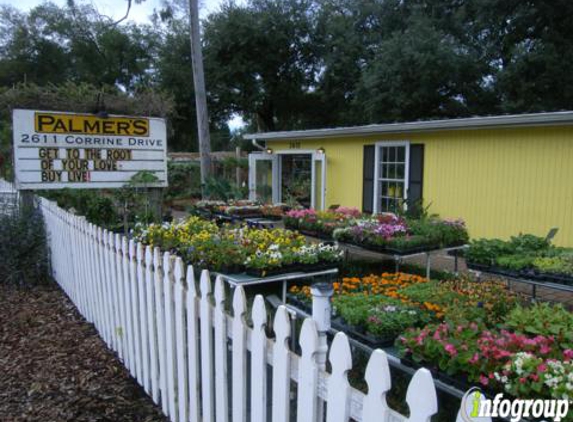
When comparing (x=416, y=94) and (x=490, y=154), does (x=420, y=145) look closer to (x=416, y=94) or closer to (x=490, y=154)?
(x=490, y=154)

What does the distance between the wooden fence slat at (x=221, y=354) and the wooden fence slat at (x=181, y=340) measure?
1.21ft

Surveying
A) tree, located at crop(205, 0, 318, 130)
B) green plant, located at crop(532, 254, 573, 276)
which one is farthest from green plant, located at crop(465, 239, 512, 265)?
tree, located at crop(205, 0, 318, 130)

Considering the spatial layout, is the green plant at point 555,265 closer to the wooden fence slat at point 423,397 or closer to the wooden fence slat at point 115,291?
the wooden fence slat at point 423,397

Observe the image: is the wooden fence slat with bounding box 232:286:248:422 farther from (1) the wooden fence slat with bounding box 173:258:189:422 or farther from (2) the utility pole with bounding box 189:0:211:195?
(2) the utility pole with bounding box 189:0:211:195

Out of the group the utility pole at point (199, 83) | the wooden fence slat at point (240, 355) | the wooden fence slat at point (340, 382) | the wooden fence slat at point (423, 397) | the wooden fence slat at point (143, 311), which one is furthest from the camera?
the utility pole at point (199, 83)

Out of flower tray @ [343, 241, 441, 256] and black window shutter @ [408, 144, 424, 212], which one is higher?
black window shutter @ [408, 144, 424, 212]

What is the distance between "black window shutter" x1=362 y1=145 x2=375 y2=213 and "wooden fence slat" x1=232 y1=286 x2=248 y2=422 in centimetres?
867

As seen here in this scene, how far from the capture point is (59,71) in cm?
2575

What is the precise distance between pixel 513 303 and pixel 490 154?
5329 millimetres

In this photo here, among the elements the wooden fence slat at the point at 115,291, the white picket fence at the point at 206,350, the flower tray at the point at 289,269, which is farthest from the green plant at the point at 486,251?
the wooden fence slat at the point at 115,291

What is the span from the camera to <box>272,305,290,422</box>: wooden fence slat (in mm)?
1643

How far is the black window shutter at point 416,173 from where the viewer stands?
9.13m

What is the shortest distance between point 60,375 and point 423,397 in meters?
2.79

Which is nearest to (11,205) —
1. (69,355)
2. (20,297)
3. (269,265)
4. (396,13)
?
(20,297)
